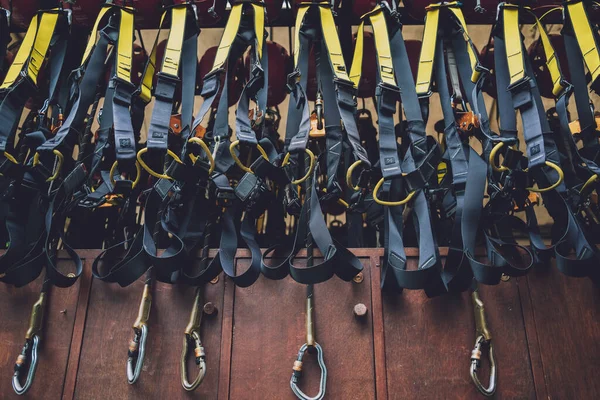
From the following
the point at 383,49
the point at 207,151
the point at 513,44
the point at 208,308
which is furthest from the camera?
the point at 383,49

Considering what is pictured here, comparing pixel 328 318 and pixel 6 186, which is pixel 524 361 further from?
pixel 6 186

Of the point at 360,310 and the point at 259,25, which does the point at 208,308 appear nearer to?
the point at 360,310

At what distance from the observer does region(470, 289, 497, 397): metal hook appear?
6.92 feet

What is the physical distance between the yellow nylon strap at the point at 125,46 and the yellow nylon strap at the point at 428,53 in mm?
1401

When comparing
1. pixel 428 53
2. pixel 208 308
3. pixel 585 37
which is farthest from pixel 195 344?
pixel 585 37

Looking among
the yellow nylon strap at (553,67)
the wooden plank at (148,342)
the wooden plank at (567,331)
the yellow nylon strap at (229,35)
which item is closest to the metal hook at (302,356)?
the wooden plank at (148,342)

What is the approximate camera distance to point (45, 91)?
3141 millimetres

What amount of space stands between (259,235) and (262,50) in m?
1.03

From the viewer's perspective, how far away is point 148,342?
2.33m

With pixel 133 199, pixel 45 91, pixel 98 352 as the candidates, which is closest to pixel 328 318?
pixel 98 352

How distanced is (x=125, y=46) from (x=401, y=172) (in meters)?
1.49

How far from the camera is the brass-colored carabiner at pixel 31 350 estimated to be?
2166 mm

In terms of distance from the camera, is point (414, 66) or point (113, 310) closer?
point (113, 310)

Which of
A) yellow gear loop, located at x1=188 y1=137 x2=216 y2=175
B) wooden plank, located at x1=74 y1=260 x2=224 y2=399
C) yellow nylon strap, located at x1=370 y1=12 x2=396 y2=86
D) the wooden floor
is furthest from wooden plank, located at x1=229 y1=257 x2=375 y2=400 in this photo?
yellow nylon strap, located at x1=370 y1=12 x2=396 y2=86
